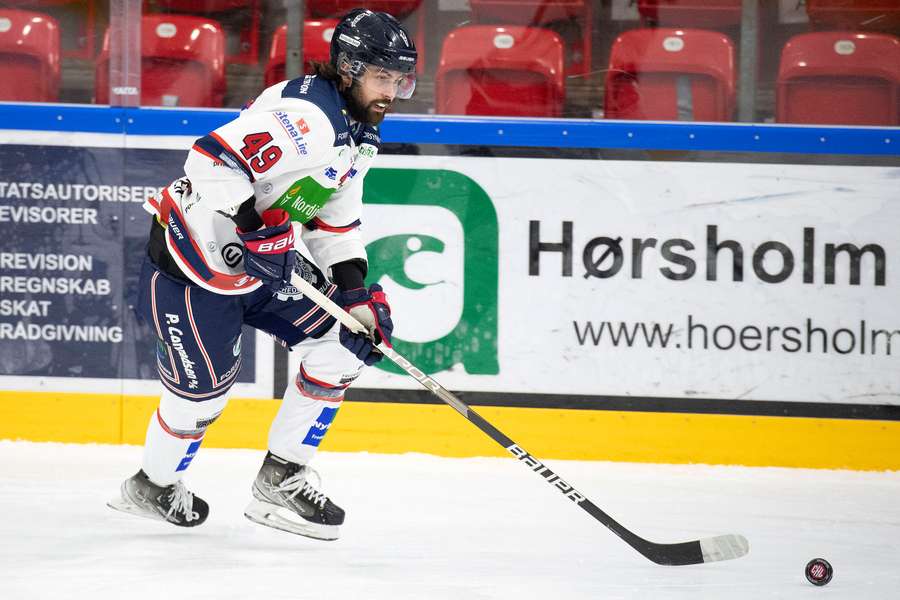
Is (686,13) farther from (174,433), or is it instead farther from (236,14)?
(174,433)

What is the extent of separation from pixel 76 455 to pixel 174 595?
138 cm

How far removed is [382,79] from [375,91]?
3cm

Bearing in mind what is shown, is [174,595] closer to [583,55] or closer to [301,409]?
[301,409]

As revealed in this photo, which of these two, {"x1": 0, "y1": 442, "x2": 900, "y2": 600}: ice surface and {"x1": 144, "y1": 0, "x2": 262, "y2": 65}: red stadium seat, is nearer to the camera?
{"x1": 0, "y1": 442, "x2": 900, "y2": 600}: ice surface

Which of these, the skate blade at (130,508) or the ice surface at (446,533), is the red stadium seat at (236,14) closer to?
the ice surface at (446,533)

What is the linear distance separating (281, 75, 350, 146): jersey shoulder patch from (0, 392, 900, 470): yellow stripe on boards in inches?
54.7

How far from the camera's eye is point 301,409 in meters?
2.79

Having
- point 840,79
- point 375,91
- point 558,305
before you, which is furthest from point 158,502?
point 840,79

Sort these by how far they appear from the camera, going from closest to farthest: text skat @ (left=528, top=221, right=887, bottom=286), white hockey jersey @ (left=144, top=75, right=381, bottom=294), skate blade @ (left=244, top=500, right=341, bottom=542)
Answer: white hockey jersey @ (left=144, top=75, right=381, bottom=294) → skate blade @ (left=244, top=500, right=341, bottom=542) → text skat @ (left=528, top=221, right=887, bottom=286)

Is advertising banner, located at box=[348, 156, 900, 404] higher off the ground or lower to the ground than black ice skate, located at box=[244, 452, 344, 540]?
higher

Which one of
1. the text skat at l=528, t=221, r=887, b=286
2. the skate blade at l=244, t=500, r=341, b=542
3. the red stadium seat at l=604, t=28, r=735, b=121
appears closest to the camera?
the skate blade at l=244, t=500, r=341, b=542

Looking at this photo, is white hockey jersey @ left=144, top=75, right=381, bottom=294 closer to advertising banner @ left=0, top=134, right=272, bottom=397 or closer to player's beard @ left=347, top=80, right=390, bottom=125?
player's beard @ left=347, top=80, right=390, bottom=125

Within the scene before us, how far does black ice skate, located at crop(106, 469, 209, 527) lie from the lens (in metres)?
2.80

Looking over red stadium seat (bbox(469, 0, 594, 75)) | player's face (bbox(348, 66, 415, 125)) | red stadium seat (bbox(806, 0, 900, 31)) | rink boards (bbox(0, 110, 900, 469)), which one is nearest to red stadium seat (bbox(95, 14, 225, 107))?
rink boards (bbox(0, 110, 900, 469))
